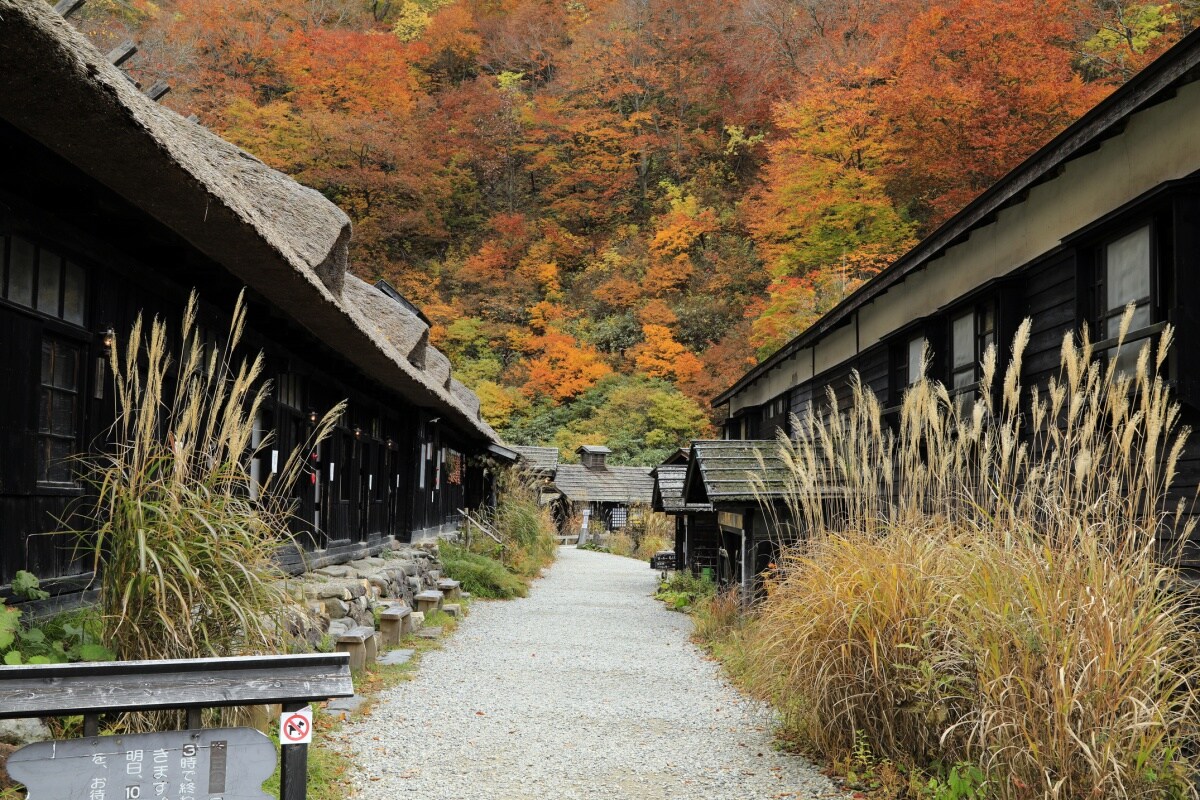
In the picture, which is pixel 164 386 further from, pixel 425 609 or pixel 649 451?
pixel 649 451

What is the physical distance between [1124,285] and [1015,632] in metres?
3.15

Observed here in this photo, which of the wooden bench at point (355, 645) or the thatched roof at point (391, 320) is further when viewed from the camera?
the thatched roof at point (391, 320)

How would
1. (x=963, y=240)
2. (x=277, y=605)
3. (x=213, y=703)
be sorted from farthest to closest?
(x=963, y=240)
(x=277, y=605)
(x=213, y=703)

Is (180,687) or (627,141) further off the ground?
(627,141)

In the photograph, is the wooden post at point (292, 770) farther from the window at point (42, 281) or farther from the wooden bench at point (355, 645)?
the wooden bench at point (355, 645)

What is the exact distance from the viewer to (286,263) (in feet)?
19.1

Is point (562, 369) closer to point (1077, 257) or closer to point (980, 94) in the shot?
point (980, 94)

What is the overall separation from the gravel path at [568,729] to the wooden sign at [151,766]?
2.03 metres

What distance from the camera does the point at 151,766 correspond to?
8.47 ft

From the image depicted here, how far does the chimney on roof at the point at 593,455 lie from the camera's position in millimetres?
33906

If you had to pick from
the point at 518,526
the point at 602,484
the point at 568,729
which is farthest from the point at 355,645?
the point at 602,484

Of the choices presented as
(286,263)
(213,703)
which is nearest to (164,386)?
(286,263)

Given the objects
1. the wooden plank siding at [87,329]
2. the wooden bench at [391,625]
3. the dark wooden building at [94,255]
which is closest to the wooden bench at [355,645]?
the wooden plank siding at [87,329]

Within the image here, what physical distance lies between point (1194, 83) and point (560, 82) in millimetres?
38625
